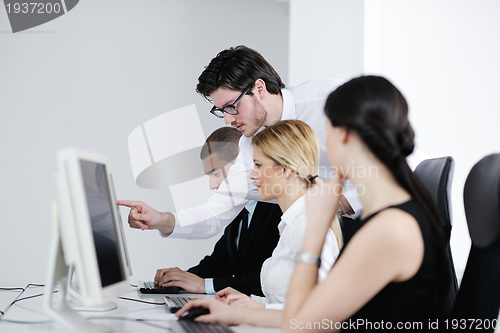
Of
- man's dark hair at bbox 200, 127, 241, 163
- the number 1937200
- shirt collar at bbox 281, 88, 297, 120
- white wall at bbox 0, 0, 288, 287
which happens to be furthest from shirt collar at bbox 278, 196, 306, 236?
the number 1937200

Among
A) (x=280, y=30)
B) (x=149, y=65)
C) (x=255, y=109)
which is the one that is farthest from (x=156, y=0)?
(x=255, y=109)

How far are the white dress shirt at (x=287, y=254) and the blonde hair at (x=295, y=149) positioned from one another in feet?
0.36

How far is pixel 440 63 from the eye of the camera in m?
2.69

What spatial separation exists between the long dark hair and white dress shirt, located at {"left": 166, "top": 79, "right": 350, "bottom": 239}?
38.4 inches

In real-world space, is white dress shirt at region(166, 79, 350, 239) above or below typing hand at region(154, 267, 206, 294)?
above

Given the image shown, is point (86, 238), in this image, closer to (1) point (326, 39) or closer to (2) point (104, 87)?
(1) point (326, 39)

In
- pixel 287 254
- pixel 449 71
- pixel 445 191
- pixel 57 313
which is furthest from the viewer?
pixel 449 71

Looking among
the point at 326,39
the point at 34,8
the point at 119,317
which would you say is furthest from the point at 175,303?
the point at 34,8

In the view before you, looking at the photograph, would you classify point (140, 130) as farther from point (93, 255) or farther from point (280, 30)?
point (93, 255)

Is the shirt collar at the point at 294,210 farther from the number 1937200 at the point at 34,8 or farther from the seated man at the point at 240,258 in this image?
the number 1937200 at the point at 34,8

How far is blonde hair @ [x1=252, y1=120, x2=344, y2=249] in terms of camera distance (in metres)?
1.43

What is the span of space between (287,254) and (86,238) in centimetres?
69

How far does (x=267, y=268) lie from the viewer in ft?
4.46

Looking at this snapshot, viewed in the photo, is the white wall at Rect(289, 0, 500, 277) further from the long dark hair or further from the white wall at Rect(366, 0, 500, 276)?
the long dark hair
